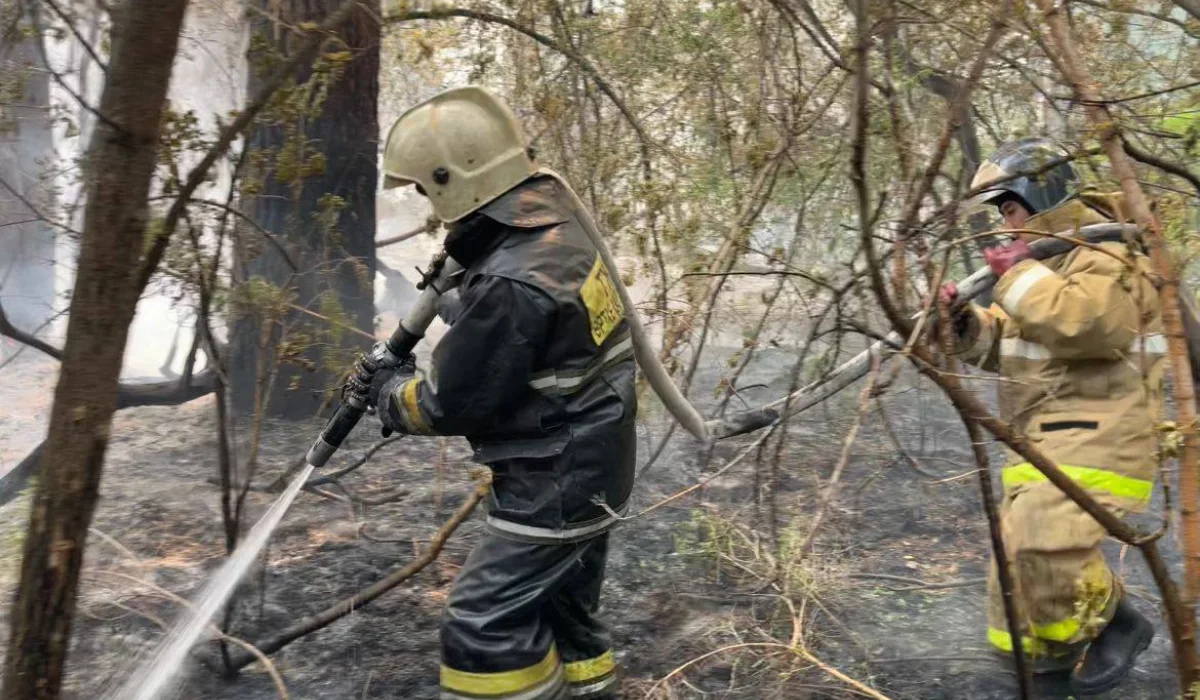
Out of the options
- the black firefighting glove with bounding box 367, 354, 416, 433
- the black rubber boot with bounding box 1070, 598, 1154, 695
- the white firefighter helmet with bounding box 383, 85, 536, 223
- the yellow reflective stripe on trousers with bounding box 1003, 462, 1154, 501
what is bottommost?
the black rubber boot with bounding box 1070, 598, 1154, 695

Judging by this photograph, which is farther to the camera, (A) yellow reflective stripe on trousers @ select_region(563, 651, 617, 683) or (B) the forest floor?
(B) the forest floor

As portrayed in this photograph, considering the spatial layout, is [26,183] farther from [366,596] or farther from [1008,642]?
[1008,642]

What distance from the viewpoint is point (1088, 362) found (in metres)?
3.26

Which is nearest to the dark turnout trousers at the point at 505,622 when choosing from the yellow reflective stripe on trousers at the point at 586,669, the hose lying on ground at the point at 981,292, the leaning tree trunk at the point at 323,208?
the yellow reflective stripe on trousers at the point at 586,669

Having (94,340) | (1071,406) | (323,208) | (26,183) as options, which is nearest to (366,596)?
(94,340)

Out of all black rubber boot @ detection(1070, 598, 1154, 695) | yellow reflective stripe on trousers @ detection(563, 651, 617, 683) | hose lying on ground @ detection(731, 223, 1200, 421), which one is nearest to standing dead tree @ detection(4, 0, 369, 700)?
yellow reflective stripe on trousers @ detection(563, 651, 617, 683)

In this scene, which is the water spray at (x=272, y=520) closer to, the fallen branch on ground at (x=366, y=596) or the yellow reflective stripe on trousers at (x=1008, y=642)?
the fallen branch on ground at (x=366, y=596)

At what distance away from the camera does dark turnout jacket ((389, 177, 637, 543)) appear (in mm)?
2598

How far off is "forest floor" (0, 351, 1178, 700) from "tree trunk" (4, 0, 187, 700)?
63cm

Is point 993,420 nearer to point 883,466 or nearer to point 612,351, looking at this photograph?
point 612,351

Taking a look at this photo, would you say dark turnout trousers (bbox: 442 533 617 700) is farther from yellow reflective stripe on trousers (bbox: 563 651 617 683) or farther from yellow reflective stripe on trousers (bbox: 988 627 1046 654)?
yellow reflective stripe on trousers (bbox: 988 627 1046 654)

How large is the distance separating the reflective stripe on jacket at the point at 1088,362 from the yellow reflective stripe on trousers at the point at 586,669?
1500 millimetres

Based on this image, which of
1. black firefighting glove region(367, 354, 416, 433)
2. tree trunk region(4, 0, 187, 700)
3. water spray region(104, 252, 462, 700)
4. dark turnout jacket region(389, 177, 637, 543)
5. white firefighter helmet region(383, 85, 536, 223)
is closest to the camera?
tree trunk region(4, 0, 187, 700)

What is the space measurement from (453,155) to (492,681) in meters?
1.47
